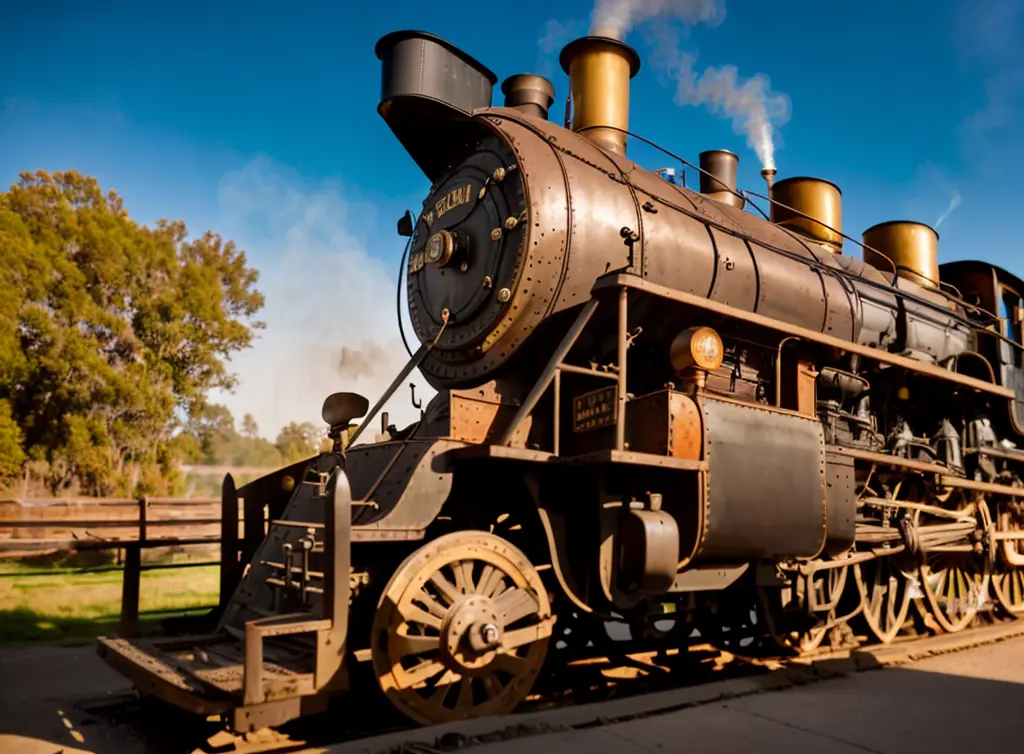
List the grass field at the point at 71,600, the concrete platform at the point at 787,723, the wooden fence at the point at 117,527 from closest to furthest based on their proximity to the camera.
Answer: the concrete platform at the point at 787,723, the wooden fence at the point at 117,527, the grass field at the point at 71,600

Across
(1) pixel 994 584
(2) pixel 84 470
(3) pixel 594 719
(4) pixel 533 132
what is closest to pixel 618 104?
(4) pixel 533 132

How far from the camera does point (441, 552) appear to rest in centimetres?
404

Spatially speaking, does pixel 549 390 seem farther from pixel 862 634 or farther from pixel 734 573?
pixel 862 634

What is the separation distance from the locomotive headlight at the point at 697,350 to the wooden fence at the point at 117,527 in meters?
3.32

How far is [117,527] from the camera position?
31.2 ft

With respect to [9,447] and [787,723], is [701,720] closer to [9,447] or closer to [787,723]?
[787,723]

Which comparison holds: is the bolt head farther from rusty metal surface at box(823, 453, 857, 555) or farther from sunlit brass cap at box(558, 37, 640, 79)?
sunlit brass cap at box(558, 37, 640, 79)

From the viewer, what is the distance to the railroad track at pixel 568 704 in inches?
146

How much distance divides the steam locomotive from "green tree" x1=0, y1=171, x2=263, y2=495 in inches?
344

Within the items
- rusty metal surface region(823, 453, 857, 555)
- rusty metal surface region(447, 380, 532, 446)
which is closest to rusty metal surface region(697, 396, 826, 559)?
rusty metal surface region(823, 453, 857, 555)

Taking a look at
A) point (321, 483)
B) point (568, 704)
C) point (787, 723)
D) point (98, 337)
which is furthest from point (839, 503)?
point (98, 337)

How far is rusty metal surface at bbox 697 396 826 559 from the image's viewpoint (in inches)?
191

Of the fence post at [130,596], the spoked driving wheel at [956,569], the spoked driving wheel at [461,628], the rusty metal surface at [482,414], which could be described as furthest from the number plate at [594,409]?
the fence post at [130,596]

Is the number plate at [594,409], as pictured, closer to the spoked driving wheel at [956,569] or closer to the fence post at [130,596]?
the spoked driving wheel at [956,569]
